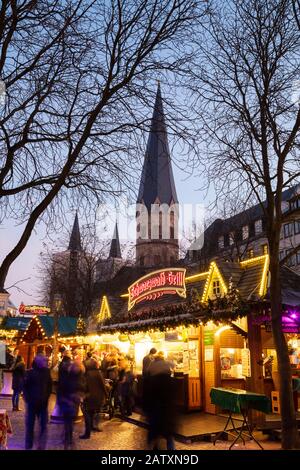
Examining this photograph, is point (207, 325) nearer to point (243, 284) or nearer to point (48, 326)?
point (243, 284)

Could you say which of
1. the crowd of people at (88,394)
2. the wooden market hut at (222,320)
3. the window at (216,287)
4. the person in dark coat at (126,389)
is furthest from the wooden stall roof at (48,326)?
the window at (216,287)

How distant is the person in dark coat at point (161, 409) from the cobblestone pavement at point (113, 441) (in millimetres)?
2068

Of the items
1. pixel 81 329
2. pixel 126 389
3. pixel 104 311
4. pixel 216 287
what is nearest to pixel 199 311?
pixel 216 287

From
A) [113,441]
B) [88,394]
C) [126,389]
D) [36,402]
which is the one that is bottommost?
[113,441]

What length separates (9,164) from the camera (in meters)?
8.26

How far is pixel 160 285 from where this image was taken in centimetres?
1838

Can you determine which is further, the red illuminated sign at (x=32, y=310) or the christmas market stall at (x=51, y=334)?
the red illuminated sign at (x=32, y=310)

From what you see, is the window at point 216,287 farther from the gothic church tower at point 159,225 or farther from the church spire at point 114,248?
the gothic church tower at point 159,225

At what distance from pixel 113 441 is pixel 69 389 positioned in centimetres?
179

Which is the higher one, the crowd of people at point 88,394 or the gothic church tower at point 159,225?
the gothic church tower at point 159,225

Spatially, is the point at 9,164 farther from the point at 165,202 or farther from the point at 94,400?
the point at 165,202

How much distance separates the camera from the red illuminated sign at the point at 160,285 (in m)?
17.5
